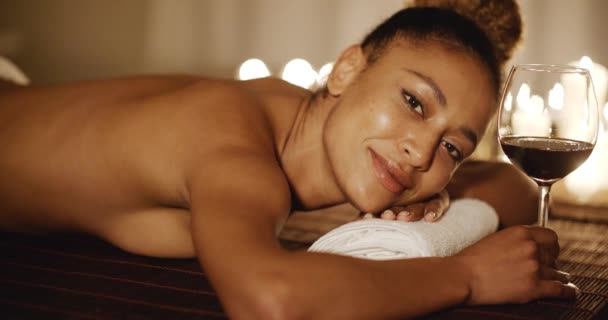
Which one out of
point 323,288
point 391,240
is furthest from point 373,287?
point 391,240

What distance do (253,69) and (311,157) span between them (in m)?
2.55

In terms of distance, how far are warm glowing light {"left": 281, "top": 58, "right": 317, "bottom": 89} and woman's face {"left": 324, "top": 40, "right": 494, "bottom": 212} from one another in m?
2.47

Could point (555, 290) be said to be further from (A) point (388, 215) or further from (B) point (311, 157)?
(B) point (311, 157)

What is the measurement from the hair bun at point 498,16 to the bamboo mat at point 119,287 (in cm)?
62

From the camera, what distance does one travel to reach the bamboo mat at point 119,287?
107 cm

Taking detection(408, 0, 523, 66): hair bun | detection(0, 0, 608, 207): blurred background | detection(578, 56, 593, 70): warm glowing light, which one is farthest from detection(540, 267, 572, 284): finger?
detection(578, 56, 593, 70): warm glowing light

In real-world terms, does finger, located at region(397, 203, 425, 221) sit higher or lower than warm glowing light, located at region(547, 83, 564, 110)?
lower

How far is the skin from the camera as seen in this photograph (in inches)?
37.3

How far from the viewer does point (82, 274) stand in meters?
1.25

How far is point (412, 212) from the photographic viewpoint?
136 cm

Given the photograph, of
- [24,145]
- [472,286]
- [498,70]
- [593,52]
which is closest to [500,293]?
[472,286]

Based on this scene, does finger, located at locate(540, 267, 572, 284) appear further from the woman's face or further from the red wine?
the woman's face

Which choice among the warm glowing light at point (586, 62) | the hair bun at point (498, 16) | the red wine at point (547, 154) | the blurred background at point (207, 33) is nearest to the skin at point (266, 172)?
the red wine at point (547, 154)

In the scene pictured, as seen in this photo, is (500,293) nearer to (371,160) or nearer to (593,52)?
(371,160)
